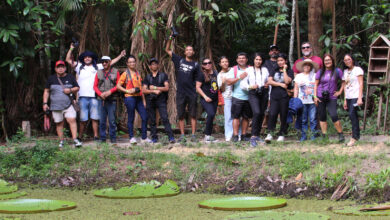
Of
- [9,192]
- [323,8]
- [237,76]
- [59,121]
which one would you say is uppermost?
[323,8]

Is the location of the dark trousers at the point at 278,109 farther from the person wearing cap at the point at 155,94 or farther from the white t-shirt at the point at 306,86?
the person wearing cap at the point at 155,94

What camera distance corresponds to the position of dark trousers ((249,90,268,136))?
805 centimetres

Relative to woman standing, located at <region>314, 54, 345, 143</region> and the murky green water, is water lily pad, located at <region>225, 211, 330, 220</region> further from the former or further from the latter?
woman standing, located at <region>314, 54, 345, 143</region>

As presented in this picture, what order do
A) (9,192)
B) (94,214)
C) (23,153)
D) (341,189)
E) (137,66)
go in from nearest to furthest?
(94,214), (341,189), (9,192), (23,153), (137,66)

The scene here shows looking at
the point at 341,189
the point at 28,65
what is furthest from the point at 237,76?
the point at 28,65

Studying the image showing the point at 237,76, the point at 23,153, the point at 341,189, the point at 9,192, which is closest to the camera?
the point at 341,189

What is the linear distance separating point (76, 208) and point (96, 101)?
3866mm

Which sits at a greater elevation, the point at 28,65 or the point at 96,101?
the point at 28,65

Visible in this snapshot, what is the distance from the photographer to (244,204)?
16.6ft

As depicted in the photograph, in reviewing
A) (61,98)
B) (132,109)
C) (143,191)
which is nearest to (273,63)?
(132,109)

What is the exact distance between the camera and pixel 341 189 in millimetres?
5609

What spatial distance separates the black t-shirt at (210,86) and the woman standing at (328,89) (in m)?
1.59

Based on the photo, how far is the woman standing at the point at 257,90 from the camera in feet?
26.4

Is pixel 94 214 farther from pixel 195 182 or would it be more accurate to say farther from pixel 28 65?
pixel 28 65
